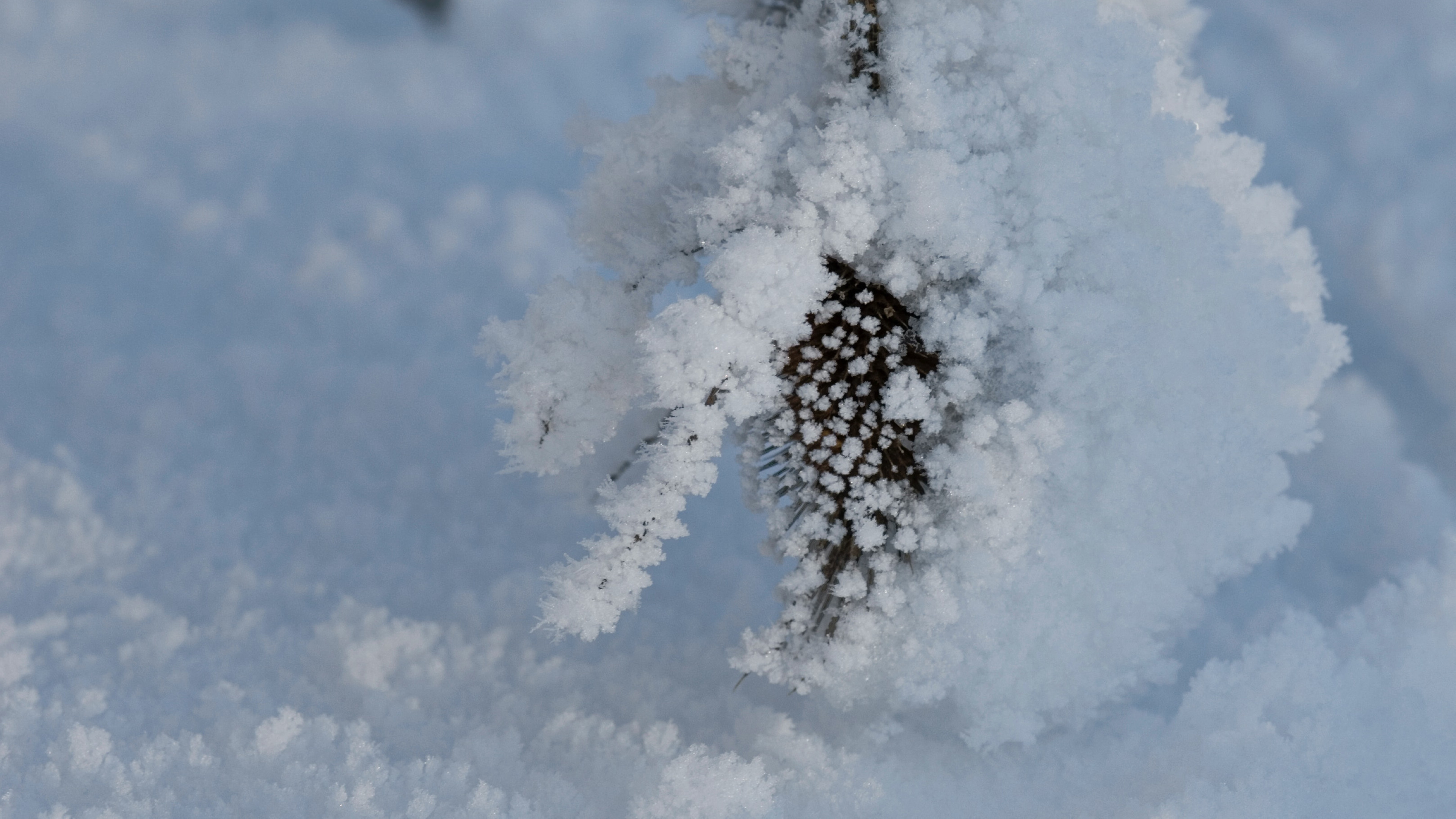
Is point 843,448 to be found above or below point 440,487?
below

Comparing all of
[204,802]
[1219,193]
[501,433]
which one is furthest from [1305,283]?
[204,802]

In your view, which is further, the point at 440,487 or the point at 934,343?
the point at 440,487

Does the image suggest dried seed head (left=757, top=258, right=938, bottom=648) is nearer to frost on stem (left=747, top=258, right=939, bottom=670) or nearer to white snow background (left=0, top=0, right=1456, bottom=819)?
frost on stem (left=747, top=258, right=939, bottom=670)

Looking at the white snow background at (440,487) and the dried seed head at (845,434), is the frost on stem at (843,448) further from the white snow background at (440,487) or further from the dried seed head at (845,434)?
the white snow background at (440,487)

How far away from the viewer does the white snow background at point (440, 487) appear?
1.02m

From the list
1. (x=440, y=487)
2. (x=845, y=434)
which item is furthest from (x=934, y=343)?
(x=440, y=487)

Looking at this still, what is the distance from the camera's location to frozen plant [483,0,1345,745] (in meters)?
0.88

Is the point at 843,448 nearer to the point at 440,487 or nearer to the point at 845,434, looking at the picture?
the point at 845,434

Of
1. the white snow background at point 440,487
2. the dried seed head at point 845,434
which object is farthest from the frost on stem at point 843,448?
the white snow background at point 440,487

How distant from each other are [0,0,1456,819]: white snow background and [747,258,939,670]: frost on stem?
0.24m

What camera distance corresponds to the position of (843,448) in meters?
0.93

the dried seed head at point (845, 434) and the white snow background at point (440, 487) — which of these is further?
the white snow background at point (440, 487)

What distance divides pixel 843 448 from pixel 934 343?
0.14 m

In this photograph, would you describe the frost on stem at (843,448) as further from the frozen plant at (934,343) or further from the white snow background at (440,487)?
the white snow background at (440,487)
